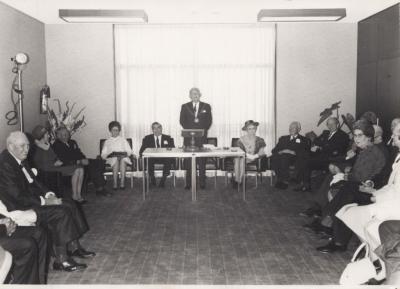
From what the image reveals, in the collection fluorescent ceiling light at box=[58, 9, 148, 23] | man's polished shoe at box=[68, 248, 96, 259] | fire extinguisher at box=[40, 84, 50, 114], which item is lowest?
man's polished shoe at box=[68, 248, 96, 259]

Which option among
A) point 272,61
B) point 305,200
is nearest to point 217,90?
point 272,61

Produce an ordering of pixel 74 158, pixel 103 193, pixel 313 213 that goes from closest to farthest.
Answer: pixel 313 213, pixel 74 158, pixel 103 193

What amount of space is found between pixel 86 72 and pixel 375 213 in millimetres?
7781

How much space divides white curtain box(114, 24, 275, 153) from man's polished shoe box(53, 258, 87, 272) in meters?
6.10

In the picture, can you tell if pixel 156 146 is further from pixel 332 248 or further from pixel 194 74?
pixel 332 248

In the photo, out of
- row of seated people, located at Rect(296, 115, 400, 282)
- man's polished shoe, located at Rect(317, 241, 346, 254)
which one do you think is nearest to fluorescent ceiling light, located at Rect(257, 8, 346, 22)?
row of seated people, located at Rect(296, 115, 400, 282)

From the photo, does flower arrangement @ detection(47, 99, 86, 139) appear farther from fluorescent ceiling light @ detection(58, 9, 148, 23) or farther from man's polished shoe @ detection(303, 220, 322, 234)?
man's polished shoe @ detection(303, 220, 322, 234)

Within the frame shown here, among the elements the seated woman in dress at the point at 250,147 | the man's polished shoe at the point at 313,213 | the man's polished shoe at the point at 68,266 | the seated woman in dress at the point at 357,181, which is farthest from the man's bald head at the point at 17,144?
the seated woman in dress at the point at 250,147

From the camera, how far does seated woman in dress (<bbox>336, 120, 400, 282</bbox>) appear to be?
158 inches

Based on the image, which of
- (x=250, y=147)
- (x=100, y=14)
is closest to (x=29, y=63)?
(x=100, y=14)

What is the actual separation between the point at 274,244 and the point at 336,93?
6.02 m

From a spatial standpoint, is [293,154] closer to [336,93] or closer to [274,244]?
[336,93]

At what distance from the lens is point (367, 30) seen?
32.2 feet

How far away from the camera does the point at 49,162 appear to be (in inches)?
290
